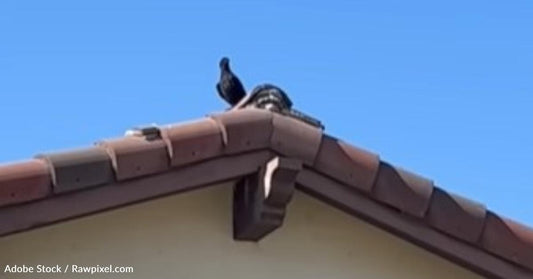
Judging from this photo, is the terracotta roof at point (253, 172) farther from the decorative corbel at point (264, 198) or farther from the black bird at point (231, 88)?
the black bird at point (231, 88)

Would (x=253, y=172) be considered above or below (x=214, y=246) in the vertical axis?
above

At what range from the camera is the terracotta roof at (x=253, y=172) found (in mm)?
5254

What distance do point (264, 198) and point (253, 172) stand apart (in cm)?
14

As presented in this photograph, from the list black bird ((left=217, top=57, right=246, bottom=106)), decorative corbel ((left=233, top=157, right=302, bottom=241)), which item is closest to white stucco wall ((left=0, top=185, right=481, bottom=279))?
decorative corbel ((left=233, top=157, right=302, bottom=241))

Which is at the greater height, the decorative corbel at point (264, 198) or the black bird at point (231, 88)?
the black bird at point (231, 88)

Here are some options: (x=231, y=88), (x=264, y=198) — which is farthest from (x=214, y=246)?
(x=231, y=88)

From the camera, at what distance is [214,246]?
6047 mm

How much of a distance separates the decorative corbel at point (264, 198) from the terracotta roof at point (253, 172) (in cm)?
3

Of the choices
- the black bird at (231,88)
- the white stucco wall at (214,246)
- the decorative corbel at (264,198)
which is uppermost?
the black bird at (231,88)

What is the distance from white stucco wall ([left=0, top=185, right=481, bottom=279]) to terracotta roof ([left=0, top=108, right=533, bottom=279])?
26cm

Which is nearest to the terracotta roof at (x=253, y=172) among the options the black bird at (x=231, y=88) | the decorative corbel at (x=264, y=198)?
the decorative corbel at (x=264, y=198)

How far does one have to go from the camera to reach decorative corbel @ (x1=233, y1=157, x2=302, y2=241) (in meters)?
5.75

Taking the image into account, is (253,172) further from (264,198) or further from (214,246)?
(214,246)

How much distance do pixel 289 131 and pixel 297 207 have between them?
575 mm
